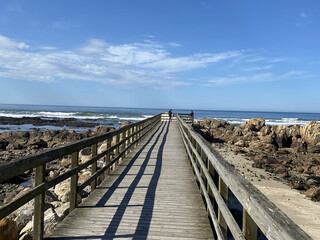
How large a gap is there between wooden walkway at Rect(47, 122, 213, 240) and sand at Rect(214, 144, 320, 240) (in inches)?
149

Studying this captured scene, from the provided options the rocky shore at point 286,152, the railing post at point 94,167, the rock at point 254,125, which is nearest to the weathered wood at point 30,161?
the railing post at point 94,167

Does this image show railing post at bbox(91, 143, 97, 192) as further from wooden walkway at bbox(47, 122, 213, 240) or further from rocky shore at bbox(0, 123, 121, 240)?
rocky shore at bbox(0, 123, 121, 240)

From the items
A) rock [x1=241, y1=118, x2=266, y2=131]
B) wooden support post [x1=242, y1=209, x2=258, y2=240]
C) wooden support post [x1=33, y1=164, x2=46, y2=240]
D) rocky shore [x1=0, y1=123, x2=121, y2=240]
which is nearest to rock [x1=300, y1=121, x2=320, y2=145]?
rock [x1=241, y1=118, x2=266, y2=131]

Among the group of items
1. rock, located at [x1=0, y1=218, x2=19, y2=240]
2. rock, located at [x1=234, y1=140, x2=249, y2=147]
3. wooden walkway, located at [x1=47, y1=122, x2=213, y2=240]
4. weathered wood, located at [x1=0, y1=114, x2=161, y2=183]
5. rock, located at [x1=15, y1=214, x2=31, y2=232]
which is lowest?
rock, located at [x1=234, y1=140, x2=249, y2=147]

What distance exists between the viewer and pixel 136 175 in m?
6.93

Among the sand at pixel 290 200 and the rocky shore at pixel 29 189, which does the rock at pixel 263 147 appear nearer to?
the sand at pixel 290 200

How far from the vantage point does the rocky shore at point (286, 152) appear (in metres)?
12.9

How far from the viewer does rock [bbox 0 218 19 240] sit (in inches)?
164

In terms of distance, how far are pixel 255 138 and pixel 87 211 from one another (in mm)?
25302

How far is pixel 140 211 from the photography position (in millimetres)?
4340

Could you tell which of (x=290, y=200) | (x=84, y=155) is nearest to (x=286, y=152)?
(x=290, y=200)

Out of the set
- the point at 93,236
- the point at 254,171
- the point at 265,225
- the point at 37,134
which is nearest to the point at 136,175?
the point at 93,236

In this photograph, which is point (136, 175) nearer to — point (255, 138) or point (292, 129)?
point (255, 138)

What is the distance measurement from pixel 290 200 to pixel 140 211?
751cm
